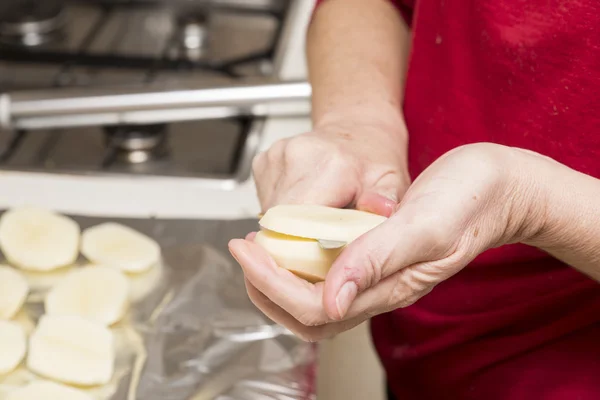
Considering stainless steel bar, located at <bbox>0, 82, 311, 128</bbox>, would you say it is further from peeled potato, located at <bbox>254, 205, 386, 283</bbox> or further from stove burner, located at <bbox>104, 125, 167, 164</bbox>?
peeled potato, located at <bbox>254, 205, 386, 283</bbox>

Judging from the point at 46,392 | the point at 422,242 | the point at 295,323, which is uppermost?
the point at 422,242

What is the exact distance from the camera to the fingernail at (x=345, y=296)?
0.47 metres

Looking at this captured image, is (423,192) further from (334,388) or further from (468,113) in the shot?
(334,388)

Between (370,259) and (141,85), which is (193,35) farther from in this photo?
(370,259)

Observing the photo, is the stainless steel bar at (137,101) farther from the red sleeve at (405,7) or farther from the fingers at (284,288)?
the fingers at (284,288)

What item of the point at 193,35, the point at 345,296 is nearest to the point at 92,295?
the point at 345,296

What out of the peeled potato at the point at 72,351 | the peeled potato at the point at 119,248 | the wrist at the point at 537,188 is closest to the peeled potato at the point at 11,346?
the peeled potato at the point at 72,351

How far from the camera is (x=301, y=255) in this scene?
Answer: 535mm

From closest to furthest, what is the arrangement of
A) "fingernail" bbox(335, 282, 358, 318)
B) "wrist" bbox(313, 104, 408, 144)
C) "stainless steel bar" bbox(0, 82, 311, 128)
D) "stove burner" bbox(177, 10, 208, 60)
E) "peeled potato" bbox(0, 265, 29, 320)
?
"fingernail" bbox(335, 282, 358, 318) < "wrist" bbox(313, 104, 408, 144) < "peeled potato" bbox(0, 265, 29, 320) < "stainless steel bar" bbox(0, 82, 311, 128) < "stove burner" bbox(177, 10, 208, 60)

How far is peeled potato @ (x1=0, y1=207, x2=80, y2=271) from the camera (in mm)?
858

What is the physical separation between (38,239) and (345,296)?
0.53 metres

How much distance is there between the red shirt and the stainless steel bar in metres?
0.32

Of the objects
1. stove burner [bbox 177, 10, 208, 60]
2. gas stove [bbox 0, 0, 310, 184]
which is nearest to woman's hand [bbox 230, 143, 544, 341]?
gas stove [bbox 0, 0, 310, 184]

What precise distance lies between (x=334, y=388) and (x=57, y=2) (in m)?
0.86
